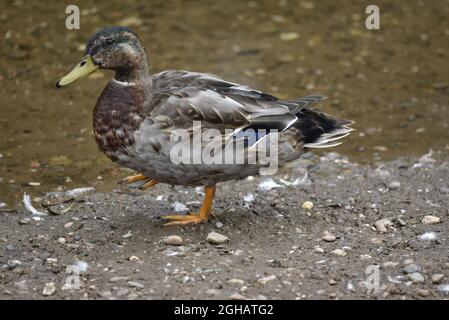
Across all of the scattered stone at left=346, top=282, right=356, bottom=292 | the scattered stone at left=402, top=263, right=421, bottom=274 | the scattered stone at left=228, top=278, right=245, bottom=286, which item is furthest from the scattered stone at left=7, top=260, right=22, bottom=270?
the scattered stone at left=402, top=263, right=421, bottom=274

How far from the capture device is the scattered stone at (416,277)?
15.7 feet

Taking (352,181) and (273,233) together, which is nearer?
(273,233)

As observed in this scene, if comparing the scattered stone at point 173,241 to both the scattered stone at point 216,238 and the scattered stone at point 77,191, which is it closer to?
the scattered stone at point 216,238

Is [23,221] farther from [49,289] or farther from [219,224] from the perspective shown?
[219,224]

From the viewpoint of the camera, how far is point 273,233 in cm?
557

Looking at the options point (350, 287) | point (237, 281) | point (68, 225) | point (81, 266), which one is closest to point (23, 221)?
point (68, 225)

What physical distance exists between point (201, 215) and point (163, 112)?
35.0 inches

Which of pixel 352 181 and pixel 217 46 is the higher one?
pixel 217 46

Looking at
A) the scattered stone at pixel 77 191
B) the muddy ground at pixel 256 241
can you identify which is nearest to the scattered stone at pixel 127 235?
the muddy ground at pixel 256 241

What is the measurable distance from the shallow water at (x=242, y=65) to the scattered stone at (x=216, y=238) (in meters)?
1.43

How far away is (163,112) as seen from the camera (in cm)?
512

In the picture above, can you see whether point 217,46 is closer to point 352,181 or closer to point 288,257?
point 352,181
